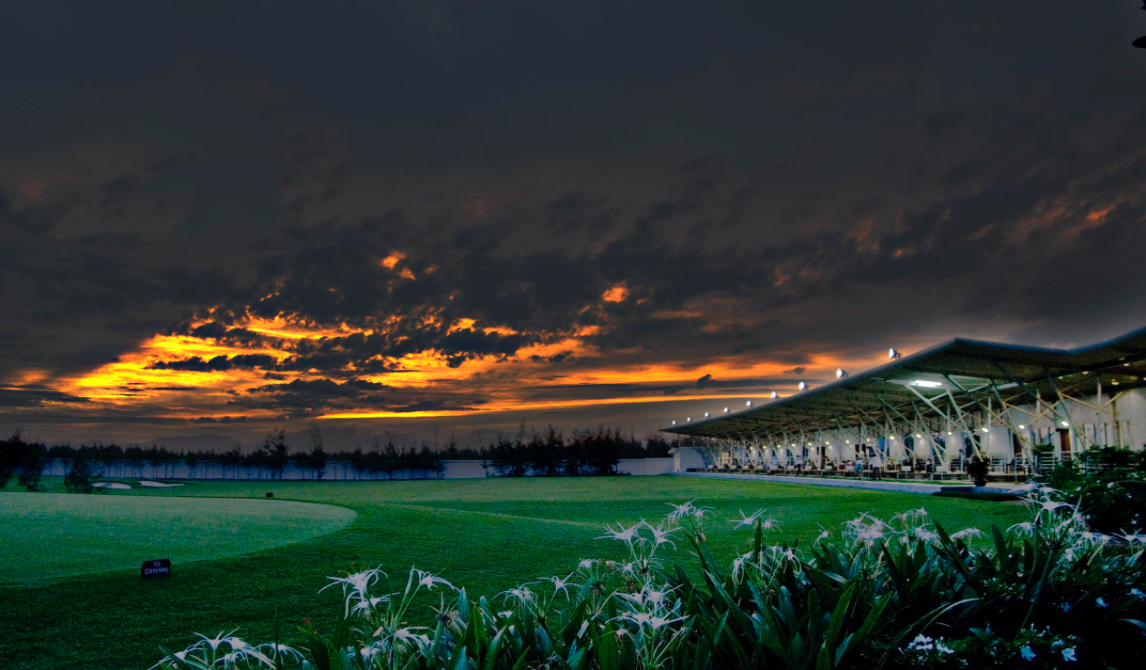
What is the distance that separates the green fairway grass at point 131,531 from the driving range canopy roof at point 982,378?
49.7ft

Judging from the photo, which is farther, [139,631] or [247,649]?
[139,631]

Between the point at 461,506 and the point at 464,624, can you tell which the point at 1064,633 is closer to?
the point at 464,624

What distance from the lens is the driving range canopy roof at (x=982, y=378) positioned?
17.1 m

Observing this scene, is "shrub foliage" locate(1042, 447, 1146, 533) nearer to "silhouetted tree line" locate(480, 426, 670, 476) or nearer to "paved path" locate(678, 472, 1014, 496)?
"paved path" locate(678, 472, 1014, 496)

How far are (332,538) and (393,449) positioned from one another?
150 ft

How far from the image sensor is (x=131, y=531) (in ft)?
28.8

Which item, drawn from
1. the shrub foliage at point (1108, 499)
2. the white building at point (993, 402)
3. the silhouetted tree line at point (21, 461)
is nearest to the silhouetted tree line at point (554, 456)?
the white building at point (993, 402)

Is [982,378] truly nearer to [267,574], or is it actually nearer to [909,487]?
[909,487]

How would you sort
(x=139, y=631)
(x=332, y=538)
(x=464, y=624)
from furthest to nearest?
(x=332, y=538), (x=139, y=631), (x=464, y=624)

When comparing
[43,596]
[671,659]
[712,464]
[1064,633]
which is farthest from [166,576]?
[712,464]

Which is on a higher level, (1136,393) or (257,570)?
(1136,393)

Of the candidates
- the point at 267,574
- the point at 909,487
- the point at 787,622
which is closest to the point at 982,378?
the point at 909,487

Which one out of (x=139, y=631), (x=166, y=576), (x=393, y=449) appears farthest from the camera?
(x=393, y=449)

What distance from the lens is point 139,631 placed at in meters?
5.38
